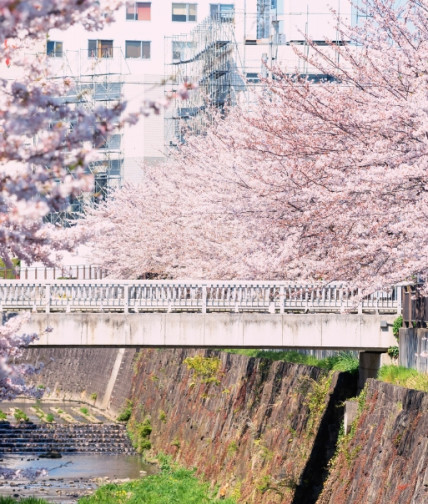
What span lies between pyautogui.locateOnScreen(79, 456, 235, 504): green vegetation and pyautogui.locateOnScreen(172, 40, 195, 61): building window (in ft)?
121

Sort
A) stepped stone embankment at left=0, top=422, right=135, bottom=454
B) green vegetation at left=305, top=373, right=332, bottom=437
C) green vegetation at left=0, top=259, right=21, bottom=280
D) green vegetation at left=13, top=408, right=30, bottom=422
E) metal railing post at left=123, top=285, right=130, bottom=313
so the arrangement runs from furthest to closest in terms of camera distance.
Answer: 1. green vegetation at left=13, top=408, right=30, bottom=422
2. stepped stone embankment at left=0, top=422, right=135, bottom=454
3. metal railing post at left=123, top=285, right=130, bottom=313
4. green vegetation at left=305, top=373, right=332, bottom=437
5. green vegetation at left=0, top=259, right=21, bottom=280

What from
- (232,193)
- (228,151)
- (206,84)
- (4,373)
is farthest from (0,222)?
(206,84)

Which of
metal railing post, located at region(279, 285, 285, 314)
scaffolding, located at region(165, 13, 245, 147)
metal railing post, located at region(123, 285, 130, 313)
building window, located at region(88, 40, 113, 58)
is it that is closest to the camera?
metal railing post, located at region(279, 285, 285, 314)

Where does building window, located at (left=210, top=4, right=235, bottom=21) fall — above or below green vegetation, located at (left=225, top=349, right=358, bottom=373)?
above

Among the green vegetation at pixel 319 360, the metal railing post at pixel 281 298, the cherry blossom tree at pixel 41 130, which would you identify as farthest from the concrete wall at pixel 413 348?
the cherry blossom tree at pixel 41 130

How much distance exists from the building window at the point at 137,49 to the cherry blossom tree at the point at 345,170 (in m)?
42.5

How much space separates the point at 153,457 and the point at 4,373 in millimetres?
34790

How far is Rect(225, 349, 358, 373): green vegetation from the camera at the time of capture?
30.1 m

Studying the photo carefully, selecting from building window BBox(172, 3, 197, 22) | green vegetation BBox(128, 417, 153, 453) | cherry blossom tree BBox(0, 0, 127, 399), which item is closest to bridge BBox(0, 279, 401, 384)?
green vegetation BBox(128, 417, 153, 453)

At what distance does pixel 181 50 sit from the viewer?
69938mm

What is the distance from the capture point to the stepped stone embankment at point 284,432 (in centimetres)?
2083

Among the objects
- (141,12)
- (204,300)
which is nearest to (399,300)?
(204,300)

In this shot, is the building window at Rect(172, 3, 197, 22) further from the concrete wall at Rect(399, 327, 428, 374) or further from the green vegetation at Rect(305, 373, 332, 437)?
the concrete wall at Rect(399, 327, 428, 374)

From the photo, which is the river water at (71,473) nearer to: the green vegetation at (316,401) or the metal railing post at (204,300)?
the metal railing post at (204,300)
